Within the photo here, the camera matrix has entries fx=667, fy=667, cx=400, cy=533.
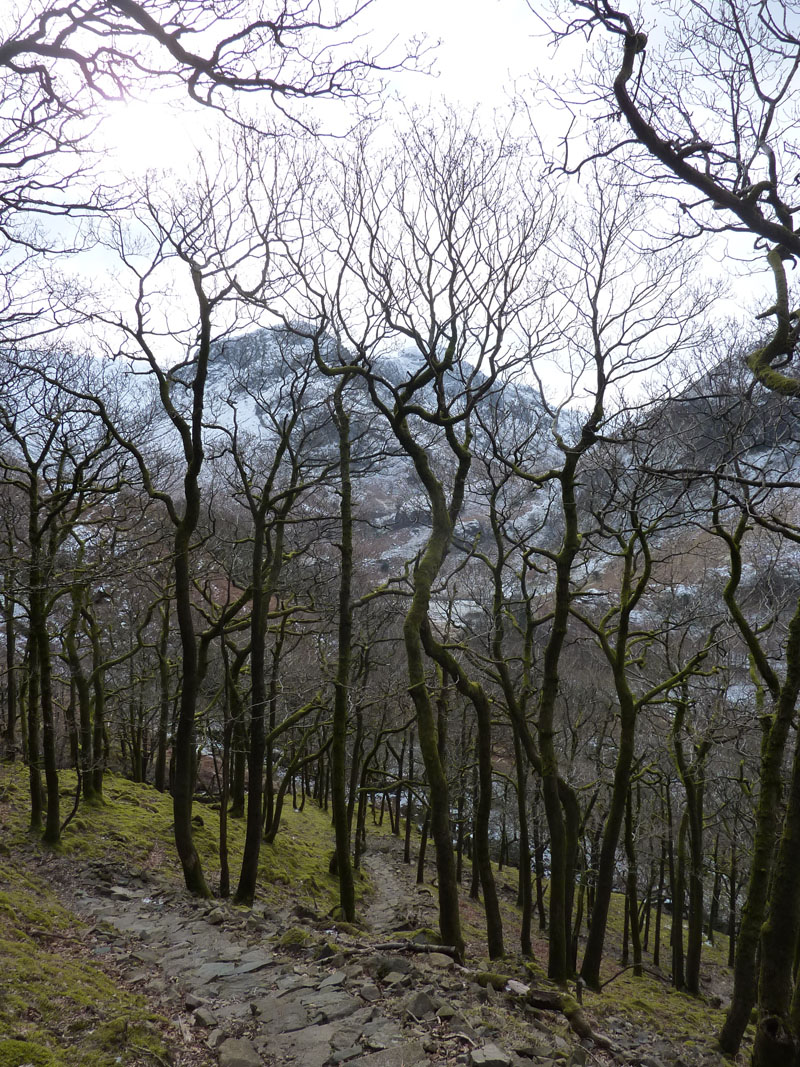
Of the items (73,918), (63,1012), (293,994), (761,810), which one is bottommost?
(73,918)

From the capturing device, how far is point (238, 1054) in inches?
169

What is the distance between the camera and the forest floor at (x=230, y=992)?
421 cm

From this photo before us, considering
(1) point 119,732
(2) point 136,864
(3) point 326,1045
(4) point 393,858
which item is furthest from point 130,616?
(3) point 326,1045

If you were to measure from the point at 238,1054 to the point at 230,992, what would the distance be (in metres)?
1.32

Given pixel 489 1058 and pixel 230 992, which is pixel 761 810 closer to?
pixel 489 1058

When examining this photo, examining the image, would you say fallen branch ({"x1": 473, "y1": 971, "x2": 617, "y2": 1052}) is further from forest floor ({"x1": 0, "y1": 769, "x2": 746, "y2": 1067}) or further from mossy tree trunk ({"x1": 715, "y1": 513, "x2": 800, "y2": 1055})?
mossy tree trunk ({"x1": 715, "y1": 513, "x2": 800, "y2": 1055})

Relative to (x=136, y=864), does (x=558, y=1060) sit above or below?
above

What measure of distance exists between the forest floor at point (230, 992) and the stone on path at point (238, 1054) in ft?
0.05

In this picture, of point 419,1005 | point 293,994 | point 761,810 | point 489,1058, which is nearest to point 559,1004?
point 419,1005

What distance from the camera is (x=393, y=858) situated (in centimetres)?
2280

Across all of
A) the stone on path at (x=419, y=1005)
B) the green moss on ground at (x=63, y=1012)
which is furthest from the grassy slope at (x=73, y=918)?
the stone on path at (x=419, y=1005)

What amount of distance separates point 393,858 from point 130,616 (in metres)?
12.3

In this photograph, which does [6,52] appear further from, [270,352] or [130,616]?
[130,616]

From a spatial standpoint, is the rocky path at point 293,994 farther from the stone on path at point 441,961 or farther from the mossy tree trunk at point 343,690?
the mossy tree trunk at point 343,690
